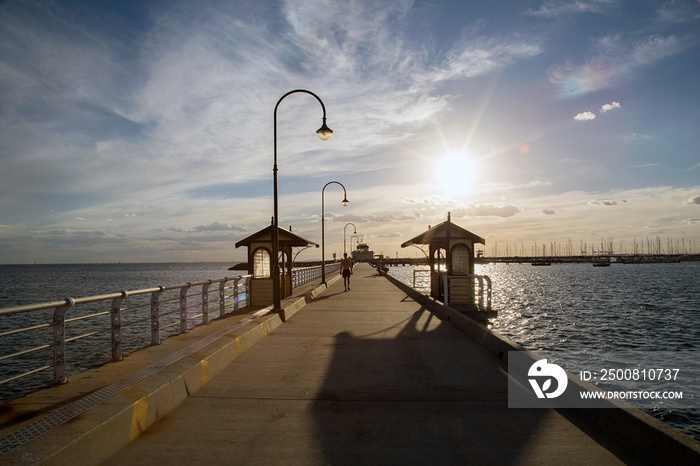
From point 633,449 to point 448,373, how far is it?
10.2 ft

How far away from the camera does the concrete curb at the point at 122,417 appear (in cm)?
339

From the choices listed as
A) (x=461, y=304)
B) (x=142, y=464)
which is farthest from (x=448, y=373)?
(x=461, y=304)

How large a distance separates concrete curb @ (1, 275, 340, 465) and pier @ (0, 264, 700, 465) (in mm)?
14

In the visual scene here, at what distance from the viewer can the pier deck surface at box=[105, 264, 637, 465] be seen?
4.00m

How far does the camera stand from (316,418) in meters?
4.96

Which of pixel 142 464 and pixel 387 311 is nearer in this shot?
pixel 142 464

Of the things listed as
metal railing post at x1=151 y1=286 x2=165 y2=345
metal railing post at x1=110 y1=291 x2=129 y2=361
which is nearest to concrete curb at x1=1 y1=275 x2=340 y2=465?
metal railing post at x1=110 y1=291 x2=129 y2=361

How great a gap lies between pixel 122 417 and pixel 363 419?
2.48 meters

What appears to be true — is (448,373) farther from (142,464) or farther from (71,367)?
(71,367)

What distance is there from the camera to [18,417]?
4438 millimetres

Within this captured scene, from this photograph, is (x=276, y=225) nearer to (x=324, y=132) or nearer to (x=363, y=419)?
(x=324, y=132)

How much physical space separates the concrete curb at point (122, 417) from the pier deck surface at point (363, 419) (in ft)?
0.43

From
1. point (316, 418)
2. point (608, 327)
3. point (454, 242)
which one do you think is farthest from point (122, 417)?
Result: point (608, 327)

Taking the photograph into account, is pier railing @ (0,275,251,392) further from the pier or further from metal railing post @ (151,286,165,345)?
the pier
